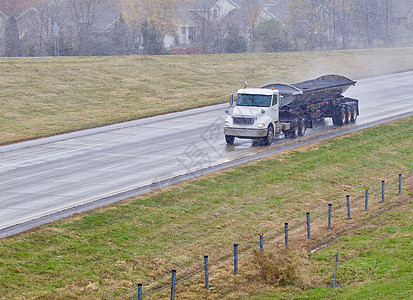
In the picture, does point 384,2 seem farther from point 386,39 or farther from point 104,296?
point 104,296

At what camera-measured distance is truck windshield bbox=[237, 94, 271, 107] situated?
30.5m

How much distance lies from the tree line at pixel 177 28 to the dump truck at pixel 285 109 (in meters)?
38.6

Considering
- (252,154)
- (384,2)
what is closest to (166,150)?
(252,154)

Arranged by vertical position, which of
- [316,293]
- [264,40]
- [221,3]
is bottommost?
[316,293]

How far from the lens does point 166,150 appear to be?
96.7 feet

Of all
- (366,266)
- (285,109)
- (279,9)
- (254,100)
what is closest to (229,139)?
(254,100)

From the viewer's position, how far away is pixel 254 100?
3067 cm

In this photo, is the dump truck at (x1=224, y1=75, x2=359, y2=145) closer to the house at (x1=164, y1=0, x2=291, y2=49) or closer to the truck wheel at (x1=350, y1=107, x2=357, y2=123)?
the truck wheel at (x1=350, y1=107, x2=357, y2=123)

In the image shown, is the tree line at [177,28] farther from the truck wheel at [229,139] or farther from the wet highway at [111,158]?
the truck wheel at [229,139]

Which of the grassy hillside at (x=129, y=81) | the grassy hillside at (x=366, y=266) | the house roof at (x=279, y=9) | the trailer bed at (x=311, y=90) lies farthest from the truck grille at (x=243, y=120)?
the house roof at (x=279, y=9)

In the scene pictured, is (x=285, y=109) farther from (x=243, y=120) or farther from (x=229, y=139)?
(x=229, y=139)

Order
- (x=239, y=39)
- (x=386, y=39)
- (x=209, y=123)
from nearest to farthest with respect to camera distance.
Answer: (x=209, y=123), (x=239, y=39), (x=386, y=39)

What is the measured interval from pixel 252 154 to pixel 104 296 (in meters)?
15.2

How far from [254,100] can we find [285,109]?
239 centimetres
